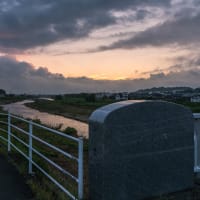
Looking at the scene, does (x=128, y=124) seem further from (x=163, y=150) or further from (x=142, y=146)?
(x=163, y=150)

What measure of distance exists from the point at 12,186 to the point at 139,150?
9.22ft

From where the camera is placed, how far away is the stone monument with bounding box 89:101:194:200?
4090mm

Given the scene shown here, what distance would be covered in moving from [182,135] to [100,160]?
1359 mm

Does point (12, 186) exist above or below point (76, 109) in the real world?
above

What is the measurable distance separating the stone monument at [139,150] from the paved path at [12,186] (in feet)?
5.41

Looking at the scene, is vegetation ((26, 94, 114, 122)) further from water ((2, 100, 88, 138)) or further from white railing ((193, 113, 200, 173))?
white railing ((193, 113, 200, 173))

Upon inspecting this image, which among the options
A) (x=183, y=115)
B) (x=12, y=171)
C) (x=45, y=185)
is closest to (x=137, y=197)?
(x=183, y=115)

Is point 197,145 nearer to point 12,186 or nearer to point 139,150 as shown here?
point 139,150

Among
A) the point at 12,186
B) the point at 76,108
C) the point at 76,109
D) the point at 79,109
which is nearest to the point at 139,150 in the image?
the point at 12,186

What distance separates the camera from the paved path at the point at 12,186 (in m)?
5.39

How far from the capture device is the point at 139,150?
170 inches

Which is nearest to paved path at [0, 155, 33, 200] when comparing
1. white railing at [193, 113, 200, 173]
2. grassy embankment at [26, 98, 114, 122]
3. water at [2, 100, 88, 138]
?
white railing at [193, 113, 200, 173]

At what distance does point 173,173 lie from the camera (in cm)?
467

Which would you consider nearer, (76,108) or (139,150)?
(139,150)
